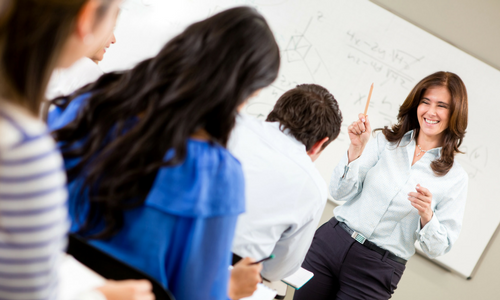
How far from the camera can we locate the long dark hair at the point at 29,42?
0.44 meters

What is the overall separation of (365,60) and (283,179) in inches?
68.8

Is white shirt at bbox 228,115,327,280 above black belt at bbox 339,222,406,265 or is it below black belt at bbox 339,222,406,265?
above

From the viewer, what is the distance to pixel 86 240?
671 millimetres

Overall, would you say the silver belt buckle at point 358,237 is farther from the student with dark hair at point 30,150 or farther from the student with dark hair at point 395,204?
the student with dark hair at point 30,150

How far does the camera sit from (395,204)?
178cm

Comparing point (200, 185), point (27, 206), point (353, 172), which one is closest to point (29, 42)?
point (27, 206)

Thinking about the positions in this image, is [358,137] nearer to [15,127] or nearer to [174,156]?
[174,156]

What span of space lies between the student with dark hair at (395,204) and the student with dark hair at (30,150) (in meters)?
1.48

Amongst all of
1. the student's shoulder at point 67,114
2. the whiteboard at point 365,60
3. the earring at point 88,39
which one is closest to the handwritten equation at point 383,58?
the whiteboard at point 365,60

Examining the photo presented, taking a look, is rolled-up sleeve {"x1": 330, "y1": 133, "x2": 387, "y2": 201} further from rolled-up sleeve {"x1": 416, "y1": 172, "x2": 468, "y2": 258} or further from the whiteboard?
the whiteboard

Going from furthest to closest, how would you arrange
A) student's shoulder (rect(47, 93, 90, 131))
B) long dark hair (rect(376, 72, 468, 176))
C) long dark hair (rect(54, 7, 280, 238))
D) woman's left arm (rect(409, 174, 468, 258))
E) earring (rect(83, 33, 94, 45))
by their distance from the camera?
long dark hair (rect(376, 72, 468, 176)) → woman's left arm (rect(409, 174, 468, 258)) → student's shoulder (rect(47, 93, 90, 131)) → long dark hair (rect(54, 7, 280, 238)) → earring (rect(83, 33, 94, 45))

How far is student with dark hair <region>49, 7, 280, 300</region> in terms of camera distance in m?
0.63

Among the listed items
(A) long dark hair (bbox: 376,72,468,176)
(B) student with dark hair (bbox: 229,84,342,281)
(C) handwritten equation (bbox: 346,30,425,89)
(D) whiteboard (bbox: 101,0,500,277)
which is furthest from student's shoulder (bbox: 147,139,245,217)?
(C) handwritten equation (bbox: 346,30,425,89)

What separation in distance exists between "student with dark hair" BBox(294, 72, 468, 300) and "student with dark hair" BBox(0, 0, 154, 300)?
1479 mm
